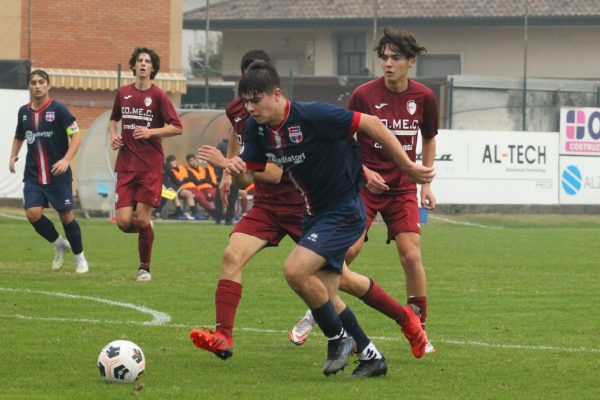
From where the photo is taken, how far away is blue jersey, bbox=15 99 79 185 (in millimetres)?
14578

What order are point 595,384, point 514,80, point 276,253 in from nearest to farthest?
point 595,384, point 276,253, point 514,80

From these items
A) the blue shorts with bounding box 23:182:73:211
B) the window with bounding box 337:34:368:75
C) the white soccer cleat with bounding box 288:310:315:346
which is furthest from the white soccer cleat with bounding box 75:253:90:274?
the window with bounding box 337:34:368:75

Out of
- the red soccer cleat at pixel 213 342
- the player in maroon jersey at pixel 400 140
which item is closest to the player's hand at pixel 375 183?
the player in maroon jersey at pixel 400 140

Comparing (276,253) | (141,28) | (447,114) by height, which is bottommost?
(276,253)

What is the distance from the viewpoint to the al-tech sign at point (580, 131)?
32.2m

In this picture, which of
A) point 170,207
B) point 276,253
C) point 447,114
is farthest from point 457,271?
point 447,114

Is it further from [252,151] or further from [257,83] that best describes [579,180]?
[257,83]

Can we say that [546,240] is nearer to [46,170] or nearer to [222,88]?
[46,170]

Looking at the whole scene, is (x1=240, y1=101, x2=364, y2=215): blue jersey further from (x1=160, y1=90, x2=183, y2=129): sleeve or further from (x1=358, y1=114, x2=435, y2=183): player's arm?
(x1=160, y1=90, x2=183, y2=129): sleeve

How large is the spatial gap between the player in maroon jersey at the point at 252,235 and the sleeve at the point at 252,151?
0.16 metres

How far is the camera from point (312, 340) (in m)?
9.84

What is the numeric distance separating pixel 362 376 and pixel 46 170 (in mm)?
7328

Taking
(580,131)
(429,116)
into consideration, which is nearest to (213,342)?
(429,116)

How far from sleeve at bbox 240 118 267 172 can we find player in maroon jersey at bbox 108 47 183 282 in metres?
5.72
